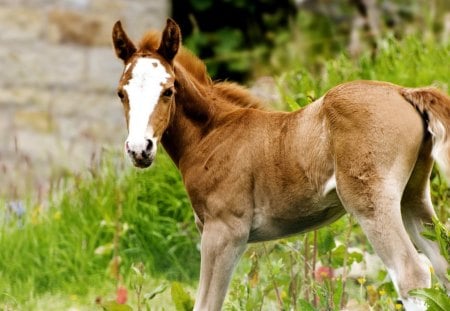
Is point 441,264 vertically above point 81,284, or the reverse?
point 441,264

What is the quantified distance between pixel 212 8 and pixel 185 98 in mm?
5401

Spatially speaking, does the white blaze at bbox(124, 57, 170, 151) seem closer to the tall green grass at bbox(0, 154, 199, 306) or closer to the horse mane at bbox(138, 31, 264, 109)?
the horse mane at bbox(138, 31, 264, 109)

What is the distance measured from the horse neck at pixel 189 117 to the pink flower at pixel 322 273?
0.88m

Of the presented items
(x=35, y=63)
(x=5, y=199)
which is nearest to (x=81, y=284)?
(x=5, y=199)

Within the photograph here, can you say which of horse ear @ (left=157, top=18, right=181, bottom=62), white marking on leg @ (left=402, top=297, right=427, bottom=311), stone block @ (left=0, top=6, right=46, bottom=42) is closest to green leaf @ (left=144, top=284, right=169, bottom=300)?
horse ear @ (left=157, top=18, right=181, bottom=62)

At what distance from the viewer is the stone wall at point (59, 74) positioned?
839cm

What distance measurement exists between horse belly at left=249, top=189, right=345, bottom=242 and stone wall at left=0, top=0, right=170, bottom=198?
13.8 feet

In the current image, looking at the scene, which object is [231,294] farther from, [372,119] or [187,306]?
[372,119]

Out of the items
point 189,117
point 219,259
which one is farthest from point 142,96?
point 219,259

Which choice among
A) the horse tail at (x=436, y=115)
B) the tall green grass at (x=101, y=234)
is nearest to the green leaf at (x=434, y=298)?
the horse tail at (x=436, y=115)

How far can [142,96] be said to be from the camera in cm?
400

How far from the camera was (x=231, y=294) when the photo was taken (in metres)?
4.75

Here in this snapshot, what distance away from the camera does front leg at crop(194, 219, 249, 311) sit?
4.17 m

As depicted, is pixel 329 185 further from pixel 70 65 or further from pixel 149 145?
pixel 70 65
